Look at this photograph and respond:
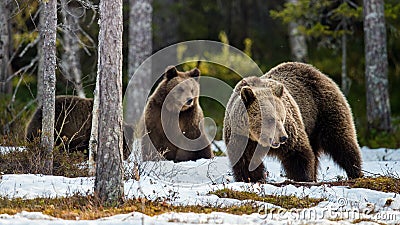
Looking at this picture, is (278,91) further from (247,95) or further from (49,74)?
(49,74)

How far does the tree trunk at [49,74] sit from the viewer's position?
26.3ft

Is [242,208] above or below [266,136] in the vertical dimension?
below

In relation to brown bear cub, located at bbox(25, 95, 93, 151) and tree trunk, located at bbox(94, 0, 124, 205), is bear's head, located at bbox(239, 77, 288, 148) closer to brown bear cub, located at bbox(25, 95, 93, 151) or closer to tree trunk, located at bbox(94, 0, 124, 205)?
tree trunk, located at bbox(94, 0, 124, 205)

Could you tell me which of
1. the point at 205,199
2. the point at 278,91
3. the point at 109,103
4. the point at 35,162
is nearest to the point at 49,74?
the point at 35,162

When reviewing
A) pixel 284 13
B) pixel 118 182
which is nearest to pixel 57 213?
pixel 118 182

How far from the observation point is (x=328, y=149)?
916 cm

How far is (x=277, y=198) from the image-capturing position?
7.14 meters

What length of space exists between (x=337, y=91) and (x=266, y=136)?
1946 mm

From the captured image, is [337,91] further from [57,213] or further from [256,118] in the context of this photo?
[57,213]

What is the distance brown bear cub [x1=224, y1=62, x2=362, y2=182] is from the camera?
7.99 meters

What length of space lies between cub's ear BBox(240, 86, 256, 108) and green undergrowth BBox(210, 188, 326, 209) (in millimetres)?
1285

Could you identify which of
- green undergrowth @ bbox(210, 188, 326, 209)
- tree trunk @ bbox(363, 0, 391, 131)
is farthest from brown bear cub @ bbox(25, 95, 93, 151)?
tree trunk @ bbox(363, 0, 391, 131)

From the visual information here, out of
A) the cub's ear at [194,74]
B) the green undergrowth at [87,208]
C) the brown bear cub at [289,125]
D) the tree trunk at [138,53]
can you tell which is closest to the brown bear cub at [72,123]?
the cub's ear at [194,74]

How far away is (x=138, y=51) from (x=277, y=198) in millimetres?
9837
